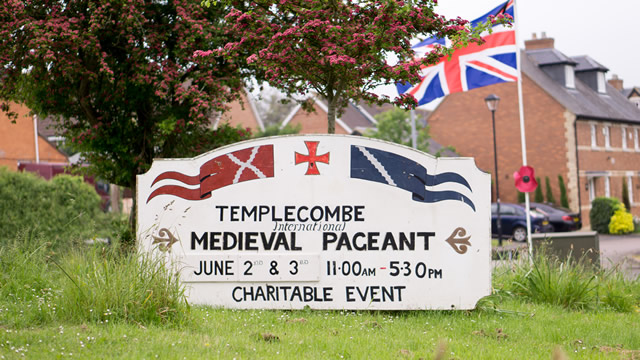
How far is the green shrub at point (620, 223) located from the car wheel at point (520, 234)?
8840mm

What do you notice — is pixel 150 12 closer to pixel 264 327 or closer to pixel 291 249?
pixel 291 249

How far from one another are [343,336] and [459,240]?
7.67ft

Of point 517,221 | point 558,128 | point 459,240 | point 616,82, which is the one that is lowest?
point 459,240

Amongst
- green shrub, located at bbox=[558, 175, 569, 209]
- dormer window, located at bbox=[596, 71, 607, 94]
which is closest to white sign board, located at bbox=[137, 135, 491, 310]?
green shrub, located at bbox=[558, 175, 569, 209]

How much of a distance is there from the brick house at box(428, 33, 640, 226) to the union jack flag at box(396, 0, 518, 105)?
80.8 ft

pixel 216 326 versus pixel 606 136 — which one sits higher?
pixel 606 136

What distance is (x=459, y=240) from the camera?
7.93 m

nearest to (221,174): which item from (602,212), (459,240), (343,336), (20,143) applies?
(343,336)

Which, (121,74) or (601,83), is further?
(601,83)

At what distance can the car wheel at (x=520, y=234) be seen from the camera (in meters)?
28.2

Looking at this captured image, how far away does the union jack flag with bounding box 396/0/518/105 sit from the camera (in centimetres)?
1380

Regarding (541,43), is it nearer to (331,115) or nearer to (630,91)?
(630,91)

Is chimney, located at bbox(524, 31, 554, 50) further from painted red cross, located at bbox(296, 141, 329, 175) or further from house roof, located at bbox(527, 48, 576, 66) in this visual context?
painted red cross, located at bbox(296, 141, 329, 175)

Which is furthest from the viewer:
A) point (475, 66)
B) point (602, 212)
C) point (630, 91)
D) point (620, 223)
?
point (630, 91)
